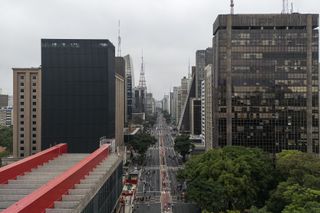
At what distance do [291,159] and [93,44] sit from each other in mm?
54938

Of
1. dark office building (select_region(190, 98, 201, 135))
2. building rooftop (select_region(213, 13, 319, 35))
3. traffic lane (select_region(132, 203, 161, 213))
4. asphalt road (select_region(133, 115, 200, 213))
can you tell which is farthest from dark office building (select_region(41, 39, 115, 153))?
dark office building (select_region(190, 98, 201, 135))

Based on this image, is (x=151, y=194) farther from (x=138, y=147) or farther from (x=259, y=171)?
(x=138, y=147)

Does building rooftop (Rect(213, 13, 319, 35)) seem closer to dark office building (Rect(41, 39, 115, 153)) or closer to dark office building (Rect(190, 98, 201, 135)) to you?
dark office building (Rect(41, 39, 115, 153))

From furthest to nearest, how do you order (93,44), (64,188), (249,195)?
(93,44)
(249,195)
(64,188)

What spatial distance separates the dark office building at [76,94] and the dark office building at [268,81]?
31.4 m

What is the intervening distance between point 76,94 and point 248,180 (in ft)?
Answer: 164

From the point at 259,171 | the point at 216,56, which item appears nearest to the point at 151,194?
the point at 259,171

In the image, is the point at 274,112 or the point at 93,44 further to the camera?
the point at 274,112

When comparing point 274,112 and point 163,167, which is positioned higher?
point 274,112

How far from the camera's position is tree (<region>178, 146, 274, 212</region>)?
5978 cm

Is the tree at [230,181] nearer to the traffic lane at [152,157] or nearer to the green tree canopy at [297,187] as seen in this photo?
the green tree canopy at [297,187]

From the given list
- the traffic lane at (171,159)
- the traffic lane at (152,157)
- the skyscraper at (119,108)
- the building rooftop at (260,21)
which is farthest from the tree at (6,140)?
the building rooftop at (260,21)

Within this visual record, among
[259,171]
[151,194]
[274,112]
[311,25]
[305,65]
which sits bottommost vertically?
[151,194]

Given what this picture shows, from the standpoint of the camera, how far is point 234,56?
103562 millimetres
